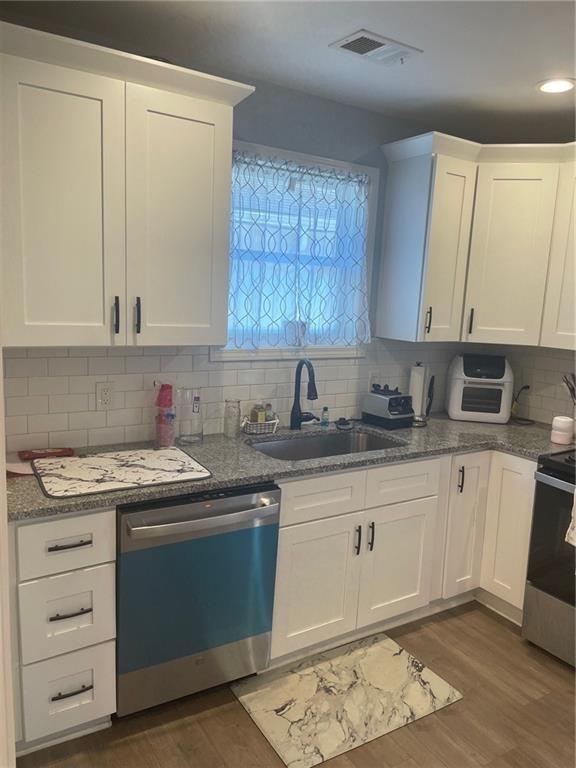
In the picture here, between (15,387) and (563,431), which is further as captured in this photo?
(563,431)

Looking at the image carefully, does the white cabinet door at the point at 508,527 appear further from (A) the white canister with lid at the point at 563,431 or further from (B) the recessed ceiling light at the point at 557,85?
(B) the recessed ceiling light at the point at 557,85

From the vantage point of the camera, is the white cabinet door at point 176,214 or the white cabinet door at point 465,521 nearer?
the white cabinet door at point 176,214

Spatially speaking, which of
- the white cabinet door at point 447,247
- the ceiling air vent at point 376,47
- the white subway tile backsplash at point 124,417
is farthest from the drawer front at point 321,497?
the ceiling air vent at point 376,47

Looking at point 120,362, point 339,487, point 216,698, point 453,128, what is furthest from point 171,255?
point 453,128

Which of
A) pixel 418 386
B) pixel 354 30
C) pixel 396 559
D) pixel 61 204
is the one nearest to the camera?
pixel 61 204

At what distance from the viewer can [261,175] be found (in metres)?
2.72

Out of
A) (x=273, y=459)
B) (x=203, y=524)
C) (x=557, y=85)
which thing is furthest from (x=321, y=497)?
(x=557, y=85)

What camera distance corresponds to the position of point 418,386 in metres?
3.28

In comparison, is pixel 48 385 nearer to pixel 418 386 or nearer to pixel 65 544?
pixel 65 544

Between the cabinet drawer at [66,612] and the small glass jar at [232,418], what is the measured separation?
36.2 inches

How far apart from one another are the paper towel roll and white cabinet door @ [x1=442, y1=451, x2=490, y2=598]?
500 mm

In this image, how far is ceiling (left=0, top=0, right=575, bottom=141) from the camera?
1.94 metres

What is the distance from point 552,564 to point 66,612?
2.11 m

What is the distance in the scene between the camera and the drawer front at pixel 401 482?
2.56 m
